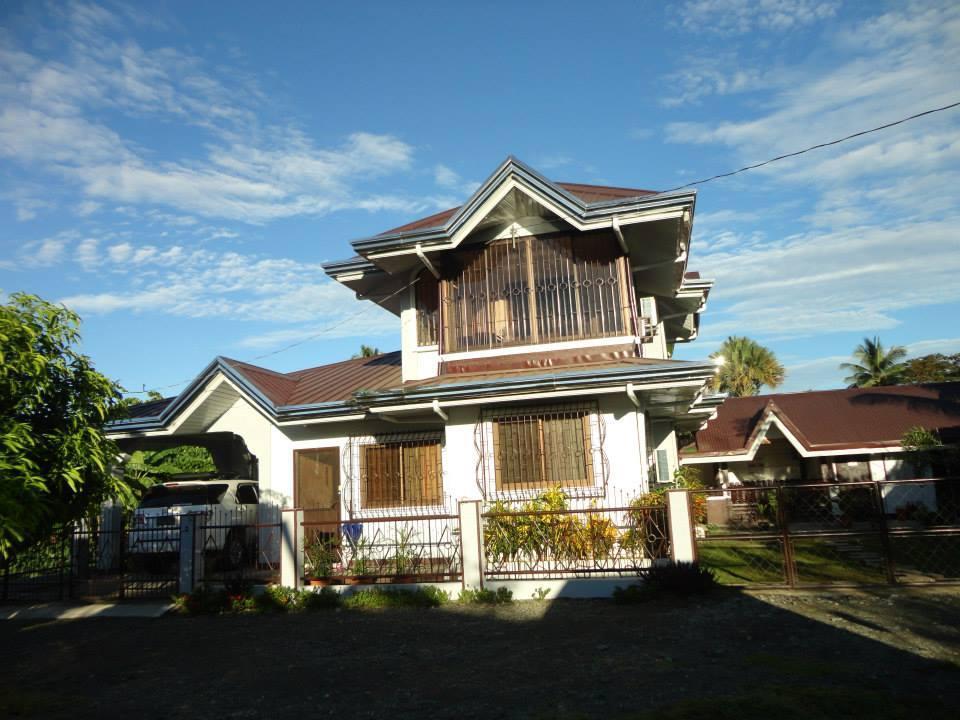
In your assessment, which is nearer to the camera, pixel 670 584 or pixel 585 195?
pixel 670 584

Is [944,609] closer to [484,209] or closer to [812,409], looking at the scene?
[484,209]

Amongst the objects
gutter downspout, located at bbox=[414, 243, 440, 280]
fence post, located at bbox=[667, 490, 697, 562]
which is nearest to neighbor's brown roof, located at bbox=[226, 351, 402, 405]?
gutter downspout, located at bbox=[414, 243, 440, 280]

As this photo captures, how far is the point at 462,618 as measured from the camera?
33.4 feet

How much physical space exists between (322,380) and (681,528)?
354 inches

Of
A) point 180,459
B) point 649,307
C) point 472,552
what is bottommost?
point 472,552

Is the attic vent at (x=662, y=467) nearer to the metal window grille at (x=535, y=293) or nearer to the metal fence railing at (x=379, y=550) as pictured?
the metal window grille at (x=535, y=293)

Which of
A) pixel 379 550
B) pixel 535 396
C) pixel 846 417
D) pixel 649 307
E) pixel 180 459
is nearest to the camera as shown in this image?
pixel 535 396

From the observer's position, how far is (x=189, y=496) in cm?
1499

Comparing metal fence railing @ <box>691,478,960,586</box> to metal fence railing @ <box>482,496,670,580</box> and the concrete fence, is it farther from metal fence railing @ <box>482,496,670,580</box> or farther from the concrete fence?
metal fence railing @ <box>482,496,670,580</box>

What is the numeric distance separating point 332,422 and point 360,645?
6.24m

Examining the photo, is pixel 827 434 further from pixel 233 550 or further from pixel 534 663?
pixel 534 663

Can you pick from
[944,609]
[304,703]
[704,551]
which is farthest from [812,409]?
[304,703]

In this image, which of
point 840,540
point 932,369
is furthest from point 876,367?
point 840,540

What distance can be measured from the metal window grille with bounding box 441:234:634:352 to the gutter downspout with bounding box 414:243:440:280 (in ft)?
0.84
